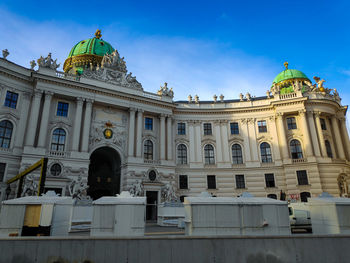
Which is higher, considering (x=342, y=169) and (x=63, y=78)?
(x=63, y=78)

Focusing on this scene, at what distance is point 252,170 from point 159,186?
50.3 feet

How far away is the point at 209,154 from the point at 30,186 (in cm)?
2600

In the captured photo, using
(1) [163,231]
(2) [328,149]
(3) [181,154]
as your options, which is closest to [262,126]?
(2) [328,149]

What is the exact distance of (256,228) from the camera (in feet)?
39.2

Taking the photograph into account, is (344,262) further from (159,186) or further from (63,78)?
(63,78)

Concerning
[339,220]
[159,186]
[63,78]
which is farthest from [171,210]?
[63,78]

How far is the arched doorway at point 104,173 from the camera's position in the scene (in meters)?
36.2

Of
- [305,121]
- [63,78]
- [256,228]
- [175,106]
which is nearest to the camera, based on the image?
[256,228]

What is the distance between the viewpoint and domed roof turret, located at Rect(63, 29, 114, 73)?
4512 cm

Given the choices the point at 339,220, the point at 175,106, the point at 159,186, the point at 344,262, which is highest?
the point at 175,106

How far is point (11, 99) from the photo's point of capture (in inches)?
1188

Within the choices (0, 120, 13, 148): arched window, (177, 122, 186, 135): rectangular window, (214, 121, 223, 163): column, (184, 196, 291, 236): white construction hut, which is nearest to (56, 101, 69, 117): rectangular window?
(0, 120, 13, 148): arched window

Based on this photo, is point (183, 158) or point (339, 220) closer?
point (339, 220)

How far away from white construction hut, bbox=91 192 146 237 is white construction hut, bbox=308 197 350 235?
940cm
